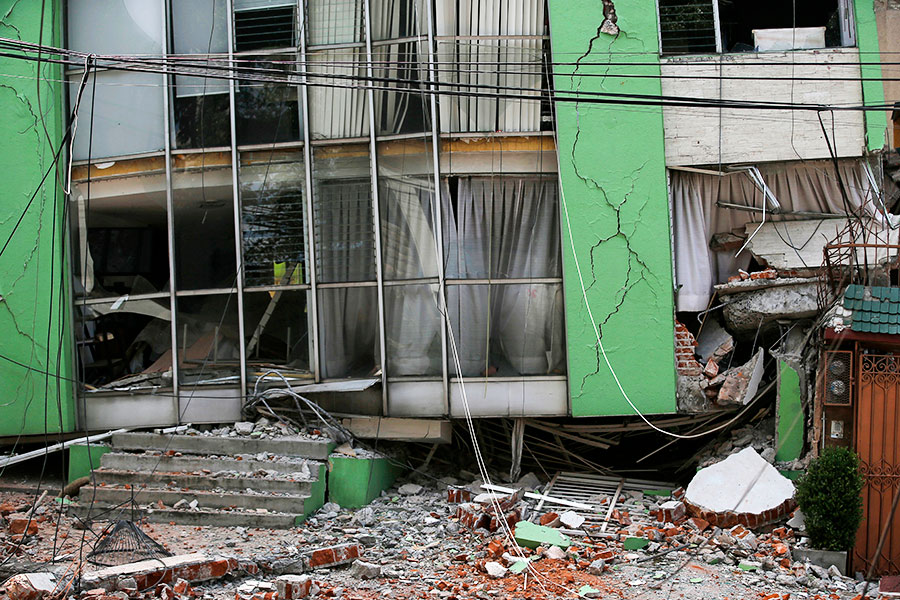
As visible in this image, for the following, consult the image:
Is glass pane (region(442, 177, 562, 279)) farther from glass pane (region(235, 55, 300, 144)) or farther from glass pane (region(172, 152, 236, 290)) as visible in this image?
glass pane (region(172, 152, 236, 290))

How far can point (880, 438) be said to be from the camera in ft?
29.9

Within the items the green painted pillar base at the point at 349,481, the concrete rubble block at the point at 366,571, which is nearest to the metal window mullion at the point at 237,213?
the green painted pillar base at the point at 349,481

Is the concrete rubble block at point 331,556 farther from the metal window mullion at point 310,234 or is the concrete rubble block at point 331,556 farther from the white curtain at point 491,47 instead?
the white curtain at point 491,47

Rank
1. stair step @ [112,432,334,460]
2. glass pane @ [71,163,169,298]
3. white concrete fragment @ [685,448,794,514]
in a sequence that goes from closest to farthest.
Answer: white concrete fragment @ [685,448,794,514]
stair step @ [112,432,334,460]
glass pane @ [71,163,169,298]

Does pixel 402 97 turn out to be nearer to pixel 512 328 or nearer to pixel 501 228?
pixel 501 228

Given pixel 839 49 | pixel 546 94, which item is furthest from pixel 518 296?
pixel 839 49

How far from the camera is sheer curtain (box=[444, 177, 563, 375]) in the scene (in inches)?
410

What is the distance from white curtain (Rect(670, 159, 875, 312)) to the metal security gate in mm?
2104

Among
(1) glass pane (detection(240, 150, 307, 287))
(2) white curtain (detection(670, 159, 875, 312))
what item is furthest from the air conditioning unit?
(1) glass pane (detection(240, 150, 307, 287))

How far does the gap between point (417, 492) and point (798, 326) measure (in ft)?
16.6

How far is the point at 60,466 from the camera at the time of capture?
11266mm

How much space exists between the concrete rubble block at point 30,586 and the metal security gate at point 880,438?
801 cm

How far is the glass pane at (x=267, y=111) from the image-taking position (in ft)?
34.8

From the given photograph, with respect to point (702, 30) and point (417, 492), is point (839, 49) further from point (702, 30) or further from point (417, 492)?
point (417, 492)
